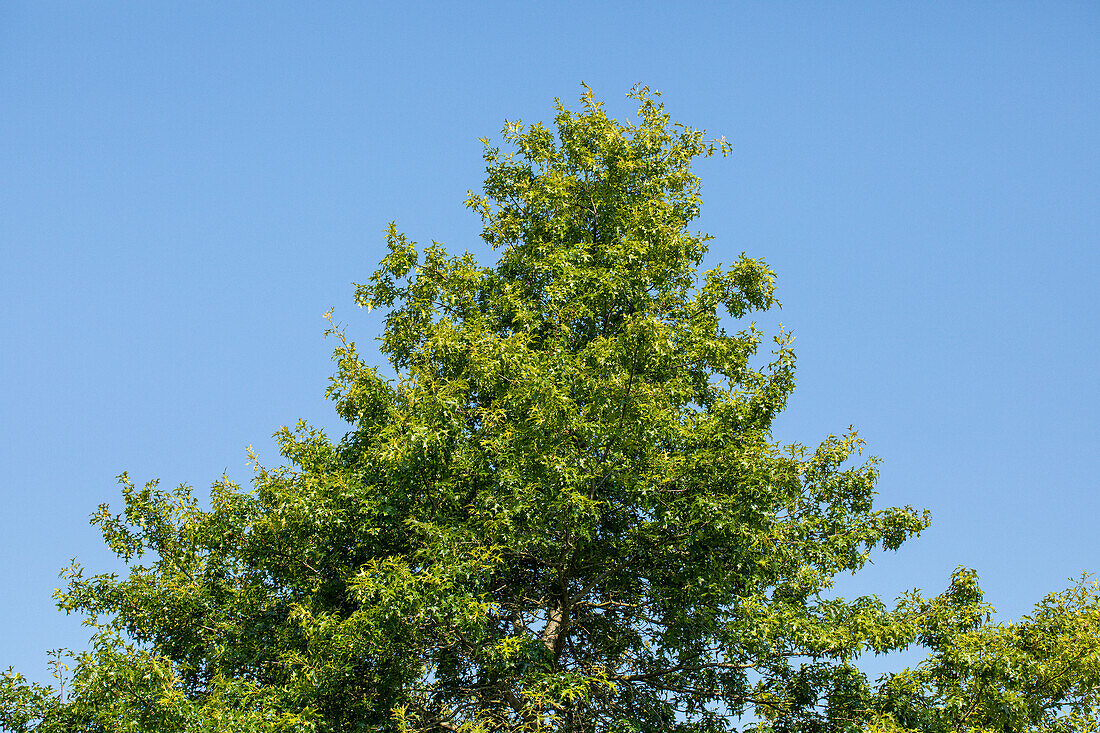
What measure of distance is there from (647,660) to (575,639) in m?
1.44

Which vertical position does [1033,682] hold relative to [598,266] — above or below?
below

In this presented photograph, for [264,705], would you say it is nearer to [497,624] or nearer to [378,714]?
[378,714]

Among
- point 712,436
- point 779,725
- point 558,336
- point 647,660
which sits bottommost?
point 779,725

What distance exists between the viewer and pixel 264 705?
12.9 m

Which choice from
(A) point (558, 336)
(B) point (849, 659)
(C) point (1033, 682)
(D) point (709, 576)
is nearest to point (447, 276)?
(A) point (558, 336)

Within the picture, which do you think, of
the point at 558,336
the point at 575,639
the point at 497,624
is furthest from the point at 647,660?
the point at 558,336

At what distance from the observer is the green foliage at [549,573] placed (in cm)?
1316

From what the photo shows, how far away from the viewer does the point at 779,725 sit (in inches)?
551

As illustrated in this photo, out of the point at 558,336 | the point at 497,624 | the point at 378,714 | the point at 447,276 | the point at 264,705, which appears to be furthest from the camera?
the point at 447,276

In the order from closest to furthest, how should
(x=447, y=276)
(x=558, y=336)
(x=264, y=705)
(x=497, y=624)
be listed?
(x=264, y=705)
(x=497, y=624)
(x=558, y=336)
(x=447, y=276)

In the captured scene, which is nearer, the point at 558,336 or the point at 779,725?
the point at 779,725

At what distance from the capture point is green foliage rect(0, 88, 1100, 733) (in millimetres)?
13156

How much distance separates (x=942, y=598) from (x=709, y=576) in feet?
12.4

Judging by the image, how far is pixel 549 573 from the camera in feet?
50.2
